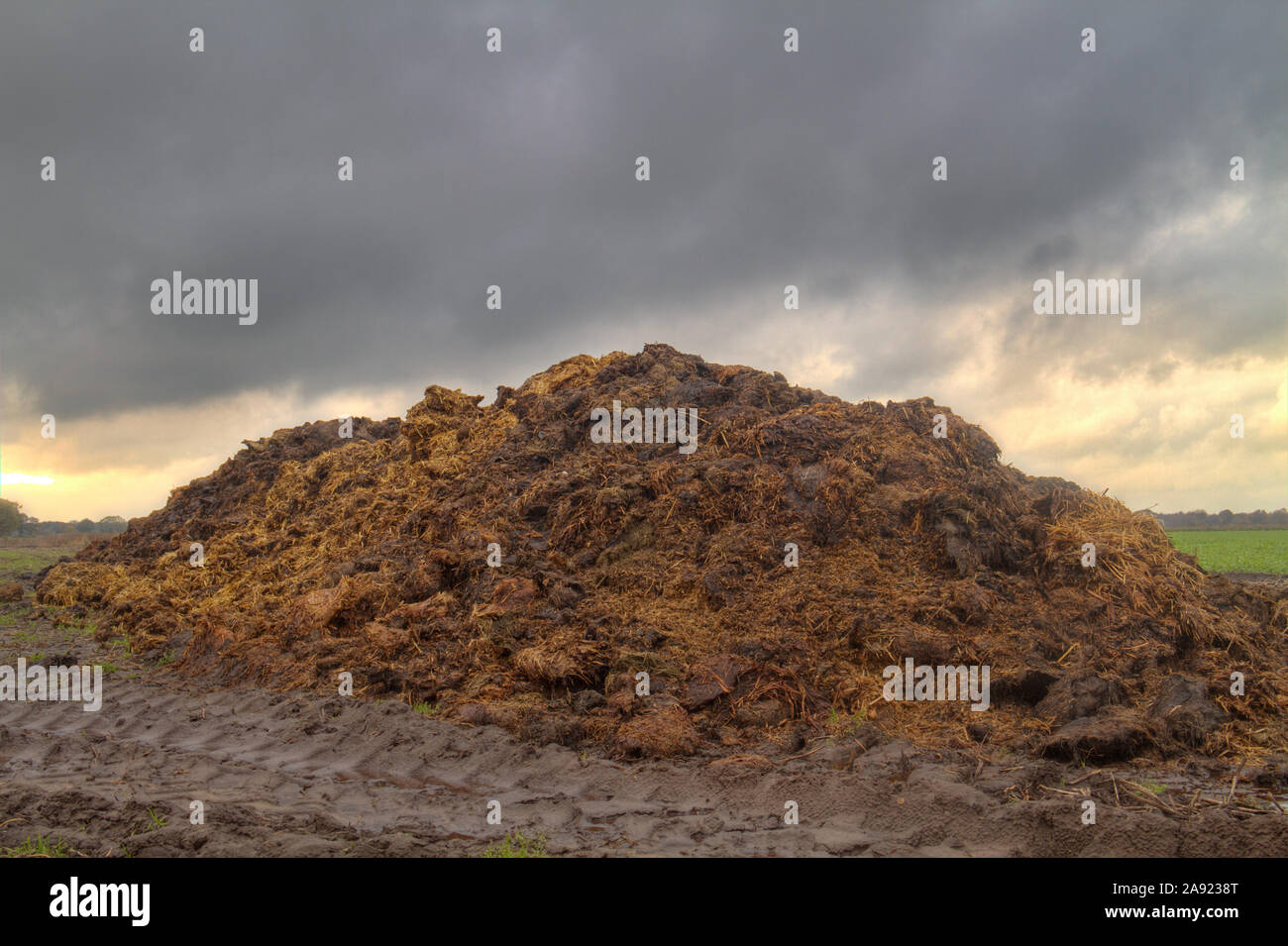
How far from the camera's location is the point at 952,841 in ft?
17.1

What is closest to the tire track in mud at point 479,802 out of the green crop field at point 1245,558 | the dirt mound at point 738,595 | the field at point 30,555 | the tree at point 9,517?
the dirt mound at point 738,595

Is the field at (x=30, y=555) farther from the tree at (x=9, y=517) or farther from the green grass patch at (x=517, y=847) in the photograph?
the green grass patch at (x=517, y=847)

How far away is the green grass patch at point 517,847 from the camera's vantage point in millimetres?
5020

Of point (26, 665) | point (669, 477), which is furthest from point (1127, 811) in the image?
point (26, 665)

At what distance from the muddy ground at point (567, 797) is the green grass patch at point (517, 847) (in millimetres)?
61

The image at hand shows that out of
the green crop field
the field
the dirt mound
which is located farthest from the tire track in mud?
the field

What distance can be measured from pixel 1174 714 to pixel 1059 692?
0.86 metres

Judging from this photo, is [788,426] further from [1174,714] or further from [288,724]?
[288,724]

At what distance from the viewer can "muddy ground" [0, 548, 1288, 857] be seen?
5133 millimetres

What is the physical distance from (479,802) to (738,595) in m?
3.96

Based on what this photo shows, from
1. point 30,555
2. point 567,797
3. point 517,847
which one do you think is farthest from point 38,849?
point 30,555

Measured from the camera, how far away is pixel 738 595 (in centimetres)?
924

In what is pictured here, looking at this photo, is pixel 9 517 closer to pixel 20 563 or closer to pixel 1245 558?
pixel 20 563

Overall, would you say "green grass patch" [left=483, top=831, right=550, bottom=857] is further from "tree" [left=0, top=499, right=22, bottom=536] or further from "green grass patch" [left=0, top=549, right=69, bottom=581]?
"tree" [left=0, top=499, right=22, bottom=536]
